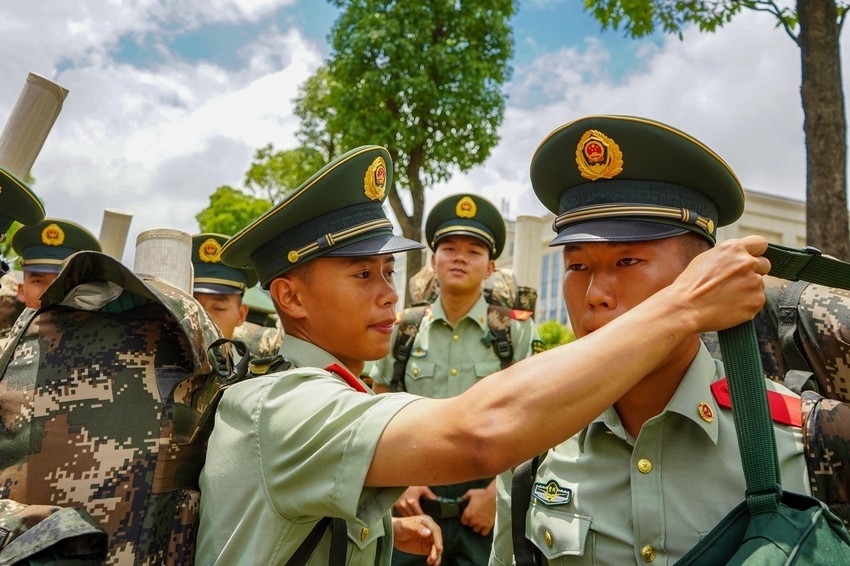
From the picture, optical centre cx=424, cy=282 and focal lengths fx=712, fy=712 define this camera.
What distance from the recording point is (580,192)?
2.17 m

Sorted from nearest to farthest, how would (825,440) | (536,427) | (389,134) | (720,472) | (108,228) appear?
(536,427) → (825,440) → (720,472) → (108,228) → (389,134)

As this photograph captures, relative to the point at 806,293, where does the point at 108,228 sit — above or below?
above

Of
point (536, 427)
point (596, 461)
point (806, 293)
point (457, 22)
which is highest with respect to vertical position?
point (457, 22)

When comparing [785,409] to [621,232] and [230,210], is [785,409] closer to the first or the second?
[621,232]

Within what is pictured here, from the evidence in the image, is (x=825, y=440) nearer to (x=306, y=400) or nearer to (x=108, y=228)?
(x=306, y=400)

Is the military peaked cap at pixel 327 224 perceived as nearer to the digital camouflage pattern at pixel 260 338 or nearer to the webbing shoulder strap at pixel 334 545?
the webbing shoulder strap at pixel 334 545

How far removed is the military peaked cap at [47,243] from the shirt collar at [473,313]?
9.39 ft

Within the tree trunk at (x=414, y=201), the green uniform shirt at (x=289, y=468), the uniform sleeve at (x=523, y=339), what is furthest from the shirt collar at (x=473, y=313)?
the tree trunk at (x=414, y=201)

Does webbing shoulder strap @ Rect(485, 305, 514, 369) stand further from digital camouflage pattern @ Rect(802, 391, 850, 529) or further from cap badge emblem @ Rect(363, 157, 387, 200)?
digital camouflage pattern @ Rect(802, 391, 850, 529)

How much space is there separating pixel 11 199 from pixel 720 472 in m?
2.65

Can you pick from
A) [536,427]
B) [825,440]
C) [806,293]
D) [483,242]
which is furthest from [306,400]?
[483,242]

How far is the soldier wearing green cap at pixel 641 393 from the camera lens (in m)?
1.88

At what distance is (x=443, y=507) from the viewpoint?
14.9 ft

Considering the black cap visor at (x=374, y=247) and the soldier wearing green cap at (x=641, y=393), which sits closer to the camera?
the soldier wearing green cap at (x=641, y=393)
